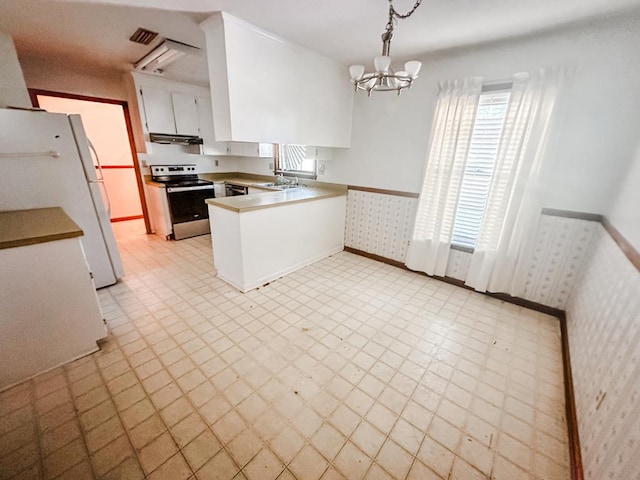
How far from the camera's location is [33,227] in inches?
64.8

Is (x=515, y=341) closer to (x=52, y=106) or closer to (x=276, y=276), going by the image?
(x=276, y=276)

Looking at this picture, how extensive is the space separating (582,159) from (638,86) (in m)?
0.53

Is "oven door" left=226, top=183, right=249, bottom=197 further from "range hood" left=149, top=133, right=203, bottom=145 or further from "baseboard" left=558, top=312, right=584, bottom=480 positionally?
"baseboard" left=558, top=312, right=584, bottom=480

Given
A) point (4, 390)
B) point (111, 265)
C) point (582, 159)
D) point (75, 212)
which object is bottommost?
point (4, 390)

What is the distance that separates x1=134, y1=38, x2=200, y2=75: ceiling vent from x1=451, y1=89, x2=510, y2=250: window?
10.0 ft

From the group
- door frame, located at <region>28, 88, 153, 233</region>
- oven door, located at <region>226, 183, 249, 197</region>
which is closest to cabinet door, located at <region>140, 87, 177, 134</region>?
door frame, located at <region>28, 88, 153, 233</region>

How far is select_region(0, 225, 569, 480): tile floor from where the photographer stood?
1.19 m

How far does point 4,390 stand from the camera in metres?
1.49

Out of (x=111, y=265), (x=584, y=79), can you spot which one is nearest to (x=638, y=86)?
(x=584, y=79)

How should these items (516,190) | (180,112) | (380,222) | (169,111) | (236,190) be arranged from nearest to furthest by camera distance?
(516,190), (380,222), (169,111), (180,112), (236,190)

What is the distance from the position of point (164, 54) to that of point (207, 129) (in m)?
1.68

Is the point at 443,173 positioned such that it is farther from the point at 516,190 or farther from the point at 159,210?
the point at 159,210

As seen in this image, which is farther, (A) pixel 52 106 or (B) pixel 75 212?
(A) pixel 52 106

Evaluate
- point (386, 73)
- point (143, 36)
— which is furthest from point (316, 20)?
point (143, 36)
